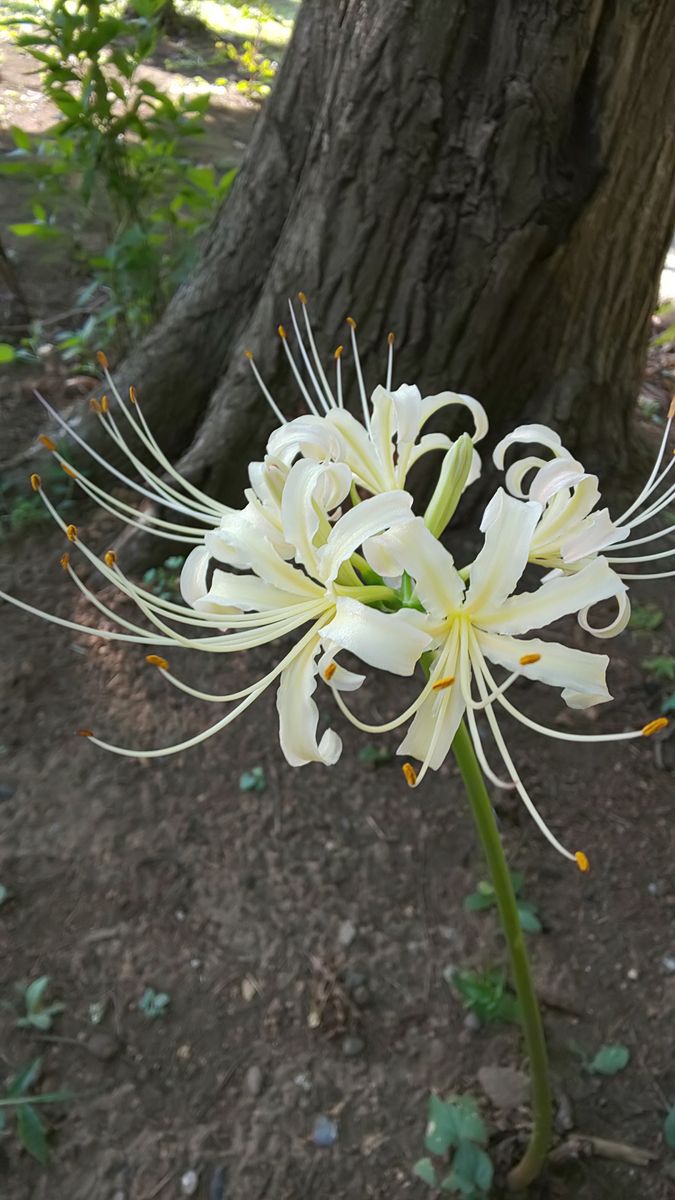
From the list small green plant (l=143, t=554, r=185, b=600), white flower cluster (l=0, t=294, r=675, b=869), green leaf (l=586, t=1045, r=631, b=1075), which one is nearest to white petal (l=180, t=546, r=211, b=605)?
white flower cluster (l=0, t=294, r=675, b=869)

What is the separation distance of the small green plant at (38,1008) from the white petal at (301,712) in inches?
44.4

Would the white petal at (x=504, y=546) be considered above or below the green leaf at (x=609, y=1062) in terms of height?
above

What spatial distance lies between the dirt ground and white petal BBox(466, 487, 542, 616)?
3.70ft

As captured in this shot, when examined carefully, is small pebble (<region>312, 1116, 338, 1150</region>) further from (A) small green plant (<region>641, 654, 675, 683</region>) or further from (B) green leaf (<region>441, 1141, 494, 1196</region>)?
(A) small green plant (<region>641, 654, 675, 683</region>)

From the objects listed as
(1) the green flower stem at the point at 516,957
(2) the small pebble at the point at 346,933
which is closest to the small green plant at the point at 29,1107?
(2) the small pebble at the point at 346,933

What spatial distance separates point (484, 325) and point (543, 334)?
0.19 meters

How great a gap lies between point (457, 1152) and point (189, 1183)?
45 centimetres

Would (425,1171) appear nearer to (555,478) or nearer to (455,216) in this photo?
(555,478)

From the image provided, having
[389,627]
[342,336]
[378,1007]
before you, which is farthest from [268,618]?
[342,336]

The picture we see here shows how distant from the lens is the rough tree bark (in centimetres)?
172

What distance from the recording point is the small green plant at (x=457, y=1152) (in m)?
1.36

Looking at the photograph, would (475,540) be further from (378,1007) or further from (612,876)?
(378,1007)

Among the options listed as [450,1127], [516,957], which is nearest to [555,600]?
[516,957]

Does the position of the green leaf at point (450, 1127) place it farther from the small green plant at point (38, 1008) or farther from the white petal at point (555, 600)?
the white petal at point (555, 600)
